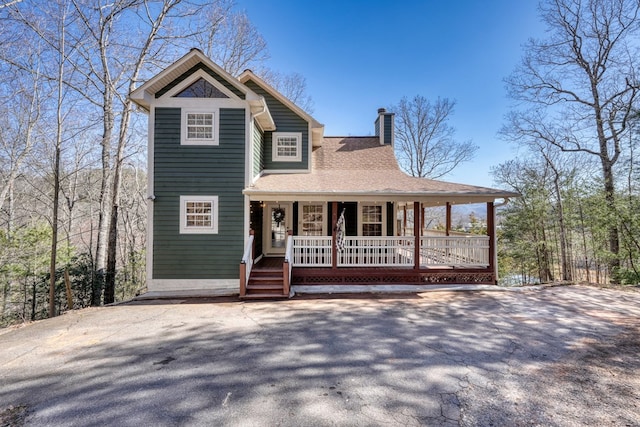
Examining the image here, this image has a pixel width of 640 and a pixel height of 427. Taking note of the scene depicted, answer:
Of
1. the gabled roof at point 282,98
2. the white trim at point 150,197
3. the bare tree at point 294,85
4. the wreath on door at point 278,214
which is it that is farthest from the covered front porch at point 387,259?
the bare tree at point 294,85

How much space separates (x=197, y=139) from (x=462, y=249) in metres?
8.80

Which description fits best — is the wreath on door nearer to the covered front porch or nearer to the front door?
the front door

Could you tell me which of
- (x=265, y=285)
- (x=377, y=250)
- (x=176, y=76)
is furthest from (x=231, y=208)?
(x=377, y=250)

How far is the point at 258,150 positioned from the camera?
959 centimetres

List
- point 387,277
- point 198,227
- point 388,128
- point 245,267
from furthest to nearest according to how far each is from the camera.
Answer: point 388,128
point 387,277
point 198,227
point 245,267

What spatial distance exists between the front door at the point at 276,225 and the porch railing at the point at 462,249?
491cm

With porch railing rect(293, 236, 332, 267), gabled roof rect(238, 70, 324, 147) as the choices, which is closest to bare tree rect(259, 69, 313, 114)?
gabled roof rect(238, 70, 324, 147)

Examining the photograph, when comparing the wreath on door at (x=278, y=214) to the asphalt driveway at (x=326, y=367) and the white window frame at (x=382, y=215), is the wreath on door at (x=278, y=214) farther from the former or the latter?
the asphalt driveway at (x=326, y=367)

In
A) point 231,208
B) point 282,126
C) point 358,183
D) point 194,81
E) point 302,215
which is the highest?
point 194,81

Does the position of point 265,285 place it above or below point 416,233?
below

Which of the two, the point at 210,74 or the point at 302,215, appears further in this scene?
the point at 302,215

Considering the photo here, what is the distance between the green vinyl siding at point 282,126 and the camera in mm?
10420

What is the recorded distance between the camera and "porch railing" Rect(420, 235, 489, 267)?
8266 mm

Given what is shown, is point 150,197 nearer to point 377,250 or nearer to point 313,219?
point 313,219
